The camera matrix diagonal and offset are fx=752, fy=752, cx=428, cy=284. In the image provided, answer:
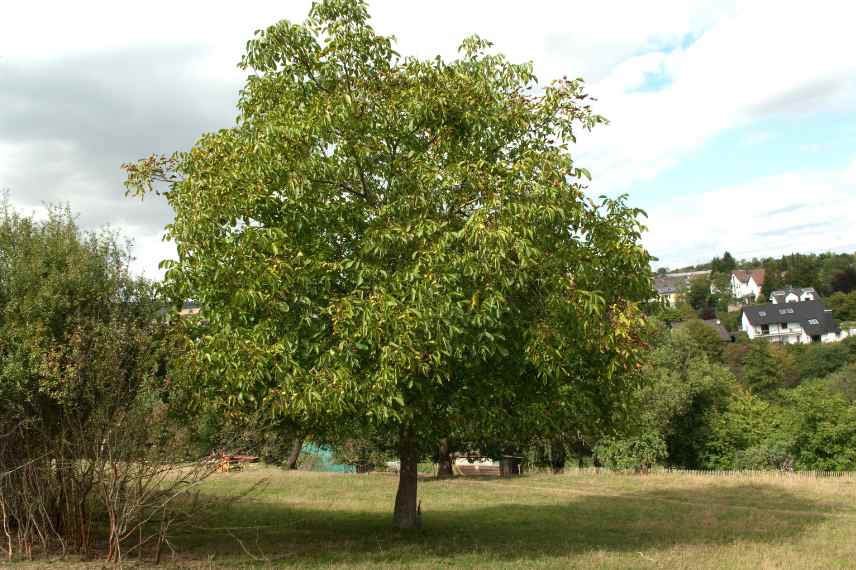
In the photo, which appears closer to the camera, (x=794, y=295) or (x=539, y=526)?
(x=539, y=526)

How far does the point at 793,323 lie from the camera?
14050 centimetres

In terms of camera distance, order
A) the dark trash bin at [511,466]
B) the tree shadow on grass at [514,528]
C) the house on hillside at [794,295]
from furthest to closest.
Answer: the house on hillside at [794,295]
the dark trash bin at [511,466]
the tree shadow on grass at [514,528]

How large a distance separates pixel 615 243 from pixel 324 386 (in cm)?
556

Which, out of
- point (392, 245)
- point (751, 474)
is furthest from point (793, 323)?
point (392, 245)

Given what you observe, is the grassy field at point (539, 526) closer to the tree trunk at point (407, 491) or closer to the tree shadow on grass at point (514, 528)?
the tree shadow on grass at point (514, 528)

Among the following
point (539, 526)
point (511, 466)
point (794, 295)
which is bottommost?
point (511, 466)

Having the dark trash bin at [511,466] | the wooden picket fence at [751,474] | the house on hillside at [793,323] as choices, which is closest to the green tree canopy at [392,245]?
the wooden picket fence at [751,474]

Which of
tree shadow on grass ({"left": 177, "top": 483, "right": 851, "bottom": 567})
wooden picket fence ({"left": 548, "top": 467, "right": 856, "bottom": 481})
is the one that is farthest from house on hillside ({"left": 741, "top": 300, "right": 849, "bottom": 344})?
tree shadow on grass ({"left": 177, "top": 483, "right": 851, "bottom": 567})

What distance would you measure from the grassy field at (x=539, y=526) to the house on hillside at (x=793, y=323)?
11642 centimetres

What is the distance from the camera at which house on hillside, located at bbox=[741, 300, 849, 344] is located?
5344 inches

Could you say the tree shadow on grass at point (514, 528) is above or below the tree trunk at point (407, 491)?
below

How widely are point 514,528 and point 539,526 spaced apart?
86 centimetres

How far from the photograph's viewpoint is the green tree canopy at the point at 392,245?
1138cm

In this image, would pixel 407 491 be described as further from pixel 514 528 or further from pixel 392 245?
pixel 392 245
